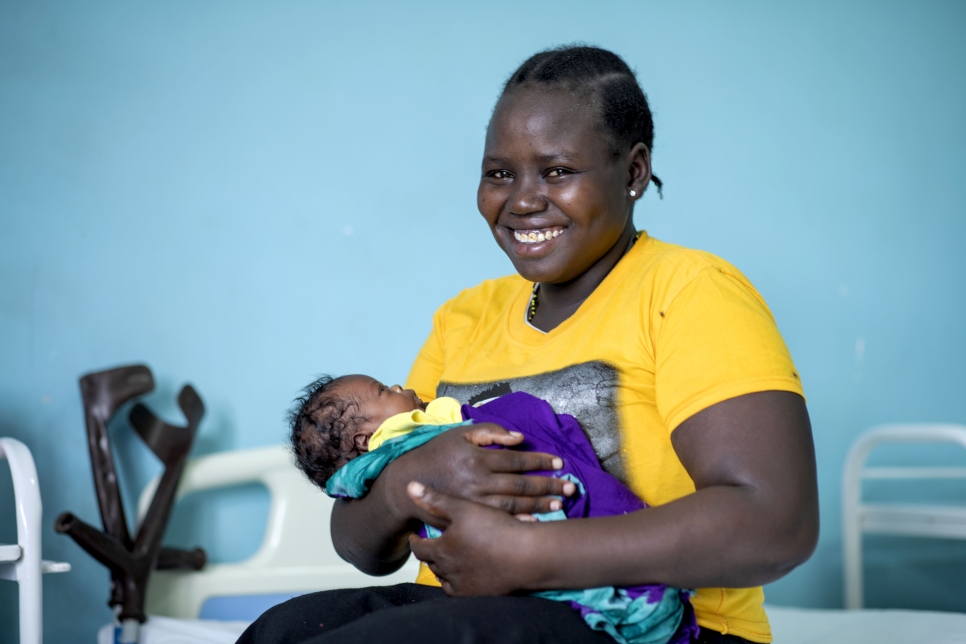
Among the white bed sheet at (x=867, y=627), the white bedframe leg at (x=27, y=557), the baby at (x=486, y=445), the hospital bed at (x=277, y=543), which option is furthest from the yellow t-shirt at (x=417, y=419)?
the hospital bed at (x=277, y=543)

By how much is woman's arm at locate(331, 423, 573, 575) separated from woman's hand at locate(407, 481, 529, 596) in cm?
3

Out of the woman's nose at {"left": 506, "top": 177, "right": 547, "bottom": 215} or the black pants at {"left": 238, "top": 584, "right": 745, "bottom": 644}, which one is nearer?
the black pants at {"left": 238, "top": 584, "right": 745, "bottom": 644}

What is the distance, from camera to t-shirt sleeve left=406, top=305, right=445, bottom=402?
1.61 metres

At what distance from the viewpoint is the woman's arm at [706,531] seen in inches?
37.8

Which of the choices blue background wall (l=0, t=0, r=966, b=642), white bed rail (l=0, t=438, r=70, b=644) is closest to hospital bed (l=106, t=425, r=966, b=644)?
blue background wall (l=0, t=0, r=966, b=642)

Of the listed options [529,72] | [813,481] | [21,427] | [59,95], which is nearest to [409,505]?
[813,481]

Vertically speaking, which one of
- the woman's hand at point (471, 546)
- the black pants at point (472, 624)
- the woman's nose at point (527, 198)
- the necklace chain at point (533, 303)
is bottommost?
the black pants at point (472, 624)

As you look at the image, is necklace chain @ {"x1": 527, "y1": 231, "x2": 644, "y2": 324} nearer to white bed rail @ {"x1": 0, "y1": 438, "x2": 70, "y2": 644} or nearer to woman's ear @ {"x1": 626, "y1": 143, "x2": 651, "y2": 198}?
woman's ear @ {"x1": 626, "y1": 143, "x2": 651, "y2": 198}

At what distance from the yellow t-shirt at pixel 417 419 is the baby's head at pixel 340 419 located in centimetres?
5

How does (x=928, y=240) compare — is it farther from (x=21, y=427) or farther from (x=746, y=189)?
(x=21, y=427)

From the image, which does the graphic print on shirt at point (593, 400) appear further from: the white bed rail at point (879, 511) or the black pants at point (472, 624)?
the white bed rail at point (879, 511)

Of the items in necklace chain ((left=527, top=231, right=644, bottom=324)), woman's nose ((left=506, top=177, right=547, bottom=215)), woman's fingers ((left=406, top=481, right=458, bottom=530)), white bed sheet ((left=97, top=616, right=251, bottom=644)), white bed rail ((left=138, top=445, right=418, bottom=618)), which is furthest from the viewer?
white bed rail ((left=138, top=445, right=418, bottom=618))

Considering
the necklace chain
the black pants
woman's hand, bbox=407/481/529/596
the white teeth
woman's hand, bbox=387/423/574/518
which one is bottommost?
the black pants

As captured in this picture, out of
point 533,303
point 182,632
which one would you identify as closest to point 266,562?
point 182,632
